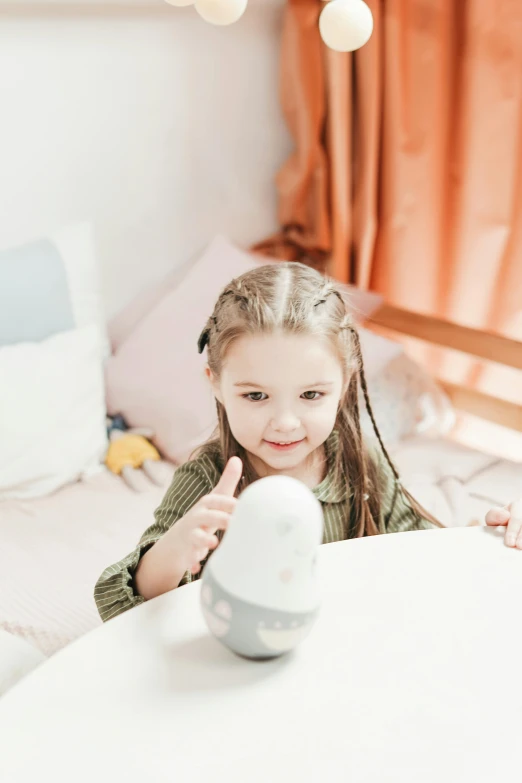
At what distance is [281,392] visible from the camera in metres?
0.86

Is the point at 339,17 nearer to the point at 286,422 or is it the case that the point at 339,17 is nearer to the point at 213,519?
the point at 286,422

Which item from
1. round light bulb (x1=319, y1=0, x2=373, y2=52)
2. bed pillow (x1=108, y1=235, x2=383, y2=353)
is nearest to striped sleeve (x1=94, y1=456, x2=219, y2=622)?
round light bulb (x1=319, y1=0, x2=373, y2=52)

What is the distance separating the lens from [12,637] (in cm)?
100

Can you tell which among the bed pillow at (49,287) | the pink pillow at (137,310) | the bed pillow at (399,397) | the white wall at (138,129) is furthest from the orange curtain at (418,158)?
the bed pillow at (49,287)

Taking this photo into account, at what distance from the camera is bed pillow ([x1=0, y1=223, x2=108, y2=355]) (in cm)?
155

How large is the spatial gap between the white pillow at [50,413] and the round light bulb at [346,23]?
0.84 meters

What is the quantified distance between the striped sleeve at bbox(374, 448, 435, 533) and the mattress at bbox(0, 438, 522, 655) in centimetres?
29

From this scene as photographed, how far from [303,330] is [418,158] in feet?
3.66

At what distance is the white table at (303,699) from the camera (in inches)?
23.2

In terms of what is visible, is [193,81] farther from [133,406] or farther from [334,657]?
[334,657]

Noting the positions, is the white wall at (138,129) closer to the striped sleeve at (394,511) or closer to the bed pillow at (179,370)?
the bed pillow at (179,370)

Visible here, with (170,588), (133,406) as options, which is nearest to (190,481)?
(170,588)

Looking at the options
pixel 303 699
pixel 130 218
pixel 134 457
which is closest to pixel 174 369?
pixel 134 457

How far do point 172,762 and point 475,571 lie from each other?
0.36 metres
